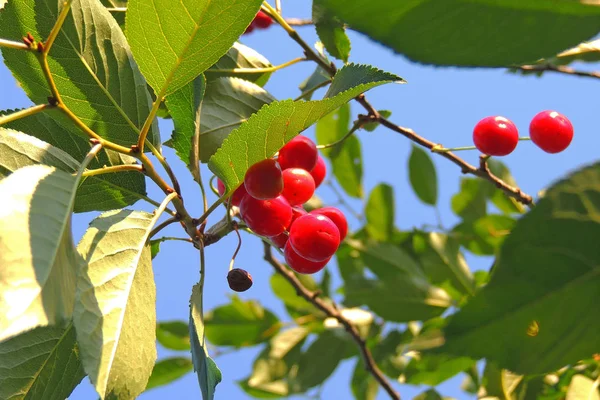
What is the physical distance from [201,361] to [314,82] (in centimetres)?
106

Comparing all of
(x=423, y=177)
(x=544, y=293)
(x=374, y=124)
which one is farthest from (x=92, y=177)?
(x=423, y=177)

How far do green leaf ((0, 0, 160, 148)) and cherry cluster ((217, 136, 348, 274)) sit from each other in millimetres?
282

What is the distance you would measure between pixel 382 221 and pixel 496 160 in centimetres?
69

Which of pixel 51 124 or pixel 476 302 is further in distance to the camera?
pixel 51 124

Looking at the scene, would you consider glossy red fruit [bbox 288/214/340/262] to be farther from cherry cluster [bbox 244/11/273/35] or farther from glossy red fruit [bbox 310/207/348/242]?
cherry cluster [bbox 244/11/273/35]

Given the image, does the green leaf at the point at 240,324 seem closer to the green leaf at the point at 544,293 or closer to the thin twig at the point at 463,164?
the thin twig at the point at 463,164

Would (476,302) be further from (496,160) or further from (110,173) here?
(496,160)

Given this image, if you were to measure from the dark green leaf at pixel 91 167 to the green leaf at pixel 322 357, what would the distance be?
1.52 meters

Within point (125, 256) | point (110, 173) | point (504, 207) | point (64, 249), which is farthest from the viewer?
point (504, 207)

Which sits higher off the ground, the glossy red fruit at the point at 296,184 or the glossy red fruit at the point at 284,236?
the glossy red fruit at the point at 296,184

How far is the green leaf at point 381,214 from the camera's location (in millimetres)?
2902

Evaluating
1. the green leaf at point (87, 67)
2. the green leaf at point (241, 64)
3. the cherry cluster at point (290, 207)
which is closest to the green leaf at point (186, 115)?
the green leaf at point (87, 67)

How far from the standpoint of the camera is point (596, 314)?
0.61 m

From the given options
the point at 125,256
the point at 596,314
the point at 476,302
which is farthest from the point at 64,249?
the point at 596,314
